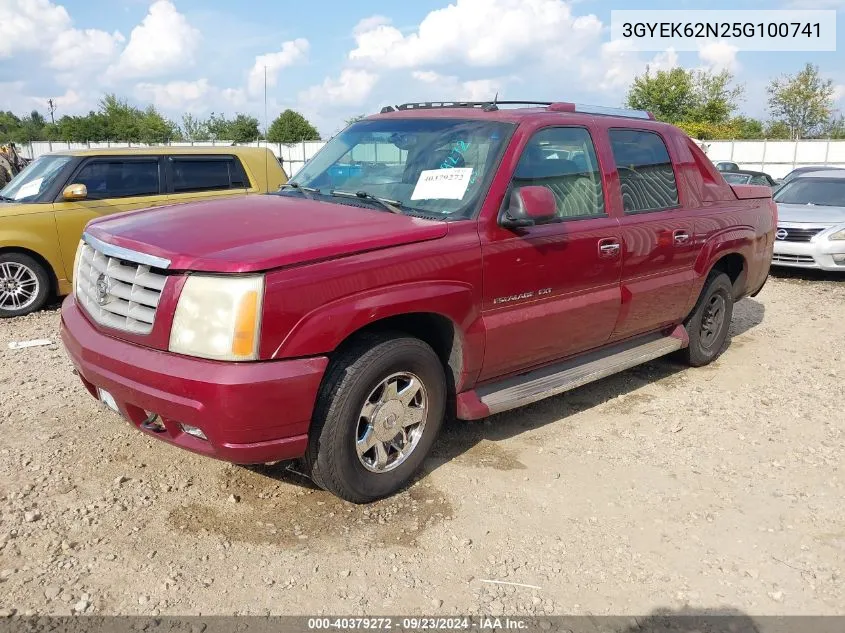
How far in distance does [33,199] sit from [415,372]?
6.01 metres

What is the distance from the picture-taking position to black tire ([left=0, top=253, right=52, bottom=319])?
7168 mm

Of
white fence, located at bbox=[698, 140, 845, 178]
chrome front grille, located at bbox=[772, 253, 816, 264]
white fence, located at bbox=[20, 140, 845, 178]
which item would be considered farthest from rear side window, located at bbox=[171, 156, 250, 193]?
white fence, located at bbox=[698, 140, 845, 178]

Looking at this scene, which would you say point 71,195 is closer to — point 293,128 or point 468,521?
point 468,521

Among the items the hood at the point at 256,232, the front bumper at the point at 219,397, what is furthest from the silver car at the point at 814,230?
the front bumper at the point at 219,397

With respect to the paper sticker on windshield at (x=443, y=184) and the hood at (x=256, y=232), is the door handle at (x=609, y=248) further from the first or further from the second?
the hood at (x=256, y=232)

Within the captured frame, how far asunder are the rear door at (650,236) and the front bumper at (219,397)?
8.00ft

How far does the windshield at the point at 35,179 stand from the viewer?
24.6ft

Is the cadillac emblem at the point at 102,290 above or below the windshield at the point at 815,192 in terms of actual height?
below

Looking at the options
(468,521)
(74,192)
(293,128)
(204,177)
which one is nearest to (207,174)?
(204,177)

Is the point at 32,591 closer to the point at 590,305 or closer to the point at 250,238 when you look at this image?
the point at 250,238

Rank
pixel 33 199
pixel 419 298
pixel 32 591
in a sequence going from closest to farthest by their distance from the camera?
pixel 32 591 → pixel 419 298 → pixel 33 199

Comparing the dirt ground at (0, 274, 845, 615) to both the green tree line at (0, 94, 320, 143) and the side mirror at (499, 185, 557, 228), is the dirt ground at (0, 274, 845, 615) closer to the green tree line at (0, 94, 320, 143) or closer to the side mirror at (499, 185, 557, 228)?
the side mirror at (499, 185, 557, 228)

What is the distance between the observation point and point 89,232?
3594 millimetres

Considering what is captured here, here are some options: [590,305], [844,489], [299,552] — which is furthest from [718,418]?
[299,552]
